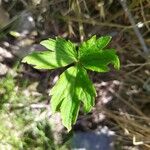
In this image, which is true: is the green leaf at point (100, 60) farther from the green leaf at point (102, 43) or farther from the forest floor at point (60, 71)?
the forest floor at point (60, 71)

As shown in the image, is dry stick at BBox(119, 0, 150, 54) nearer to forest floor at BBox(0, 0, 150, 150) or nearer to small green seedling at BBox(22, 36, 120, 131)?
forest floor at BBox(0, 0, 150, 150)

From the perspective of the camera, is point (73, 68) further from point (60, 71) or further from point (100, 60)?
point (60, 71)

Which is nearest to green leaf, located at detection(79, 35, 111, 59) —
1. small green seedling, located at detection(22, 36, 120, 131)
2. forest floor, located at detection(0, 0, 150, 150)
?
small green seedling, located at detection(22, 36, 120, 131)

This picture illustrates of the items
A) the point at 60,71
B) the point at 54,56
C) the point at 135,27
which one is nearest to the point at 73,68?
the point at 54,56

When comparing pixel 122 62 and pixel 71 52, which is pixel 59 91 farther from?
pixel 122 62

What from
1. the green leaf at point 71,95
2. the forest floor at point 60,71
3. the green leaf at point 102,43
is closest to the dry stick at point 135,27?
the forest floor at point 60,71

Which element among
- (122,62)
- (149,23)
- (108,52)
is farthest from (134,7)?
(108,52)
